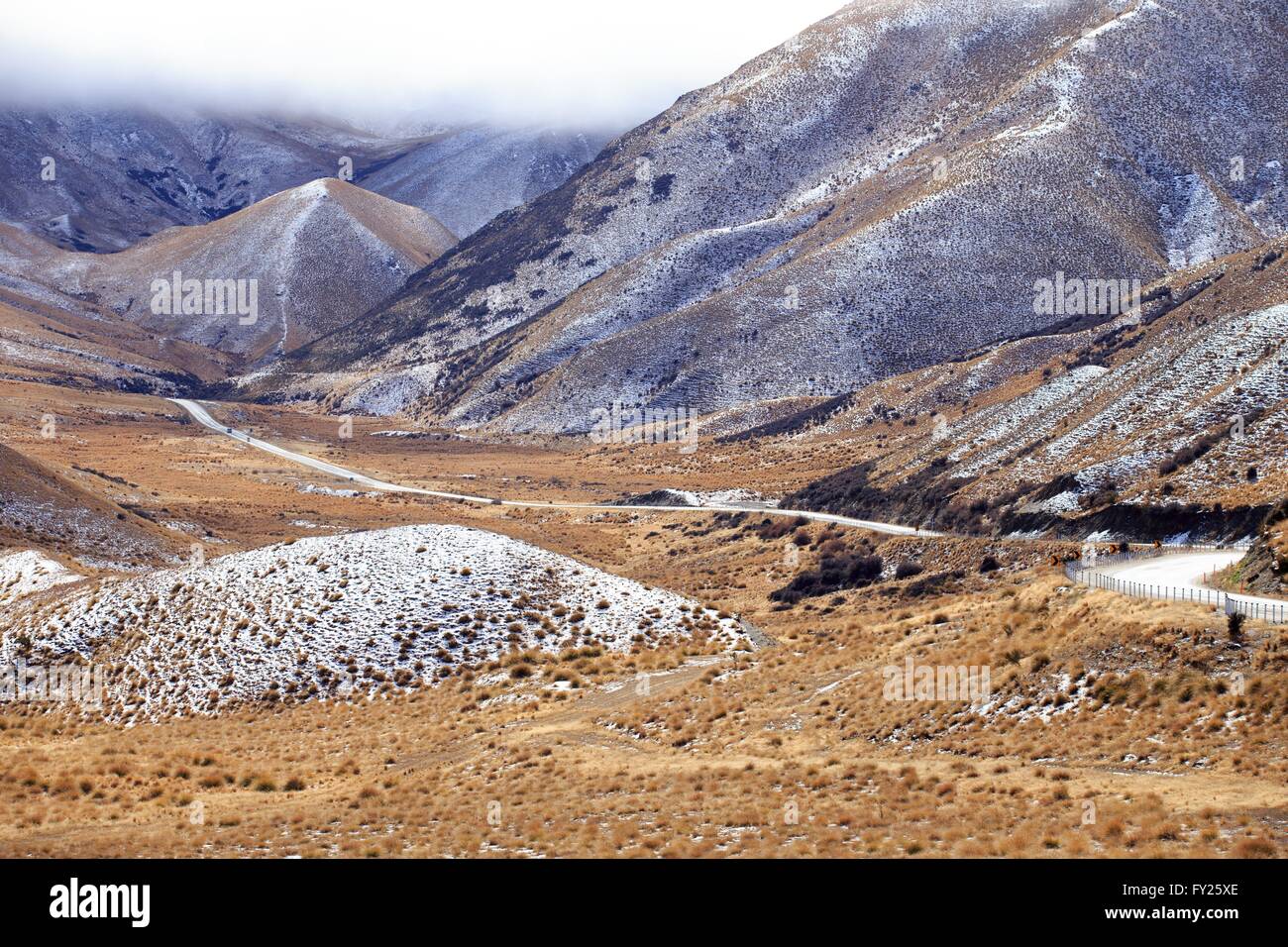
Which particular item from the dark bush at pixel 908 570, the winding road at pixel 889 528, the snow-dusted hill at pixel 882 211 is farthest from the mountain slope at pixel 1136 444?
the snow-dusted hill at pixel 882 211

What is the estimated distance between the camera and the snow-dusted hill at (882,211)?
129m

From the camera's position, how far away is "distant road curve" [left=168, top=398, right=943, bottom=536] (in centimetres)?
6116

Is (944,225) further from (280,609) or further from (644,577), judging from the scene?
(280,609)

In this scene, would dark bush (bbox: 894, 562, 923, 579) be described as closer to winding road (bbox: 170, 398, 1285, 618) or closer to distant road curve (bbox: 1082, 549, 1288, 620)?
winding road (bbox: 170, 398, 1285, 618)

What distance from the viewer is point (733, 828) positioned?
66.2ft

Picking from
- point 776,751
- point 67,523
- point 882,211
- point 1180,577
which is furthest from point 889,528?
point 882,211

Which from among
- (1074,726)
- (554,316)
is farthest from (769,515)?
(554,316)

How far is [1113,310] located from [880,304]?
2680 centimetres

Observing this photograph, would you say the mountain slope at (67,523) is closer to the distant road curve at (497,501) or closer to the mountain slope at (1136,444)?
the distant road curve at (497,501)

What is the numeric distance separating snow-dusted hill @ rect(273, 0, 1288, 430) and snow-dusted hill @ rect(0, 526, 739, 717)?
85.2 meters

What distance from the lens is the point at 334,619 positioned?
3972cm

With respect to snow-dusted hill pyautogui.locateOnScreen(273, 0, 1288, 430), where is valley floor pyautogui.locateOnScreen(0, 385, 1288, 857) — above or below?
below

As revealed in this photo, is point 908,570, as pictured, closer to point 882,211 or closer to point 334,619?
point 334,619

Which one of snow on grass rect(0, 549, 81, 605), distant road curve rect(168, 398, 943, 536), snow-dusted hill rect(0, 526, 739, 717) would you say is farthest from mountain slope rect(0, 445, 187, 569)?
distant road curve rect(168, 398, 943, 536)
